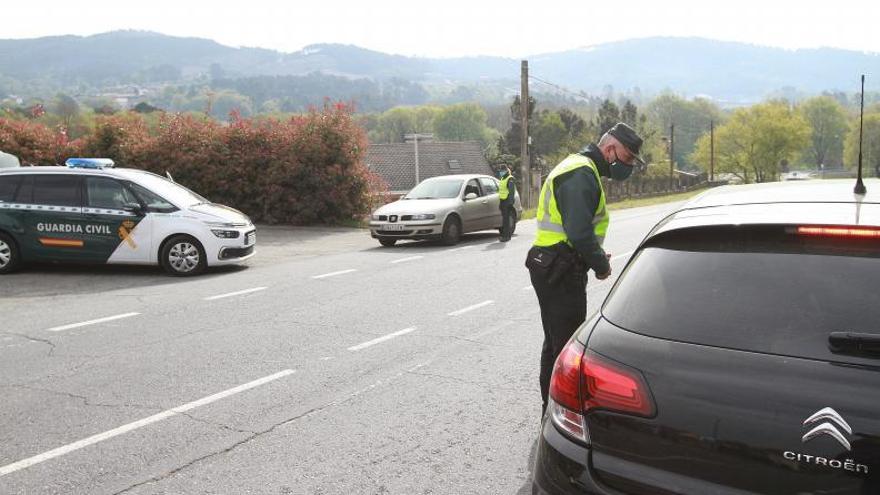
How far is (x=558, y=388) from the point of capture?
262 centimetres

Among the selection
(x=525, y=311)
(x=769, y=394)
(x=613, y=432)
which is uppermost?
(x=769, y=394)

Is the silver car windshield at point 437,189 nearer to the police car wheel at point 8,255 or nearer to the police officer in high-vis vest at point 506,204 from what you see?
the police officer in high-vis vest at point 506,204

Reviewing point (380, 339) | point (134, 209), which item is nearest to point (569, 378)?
point (380, 339)

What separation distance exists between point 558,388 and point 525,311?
223 inches

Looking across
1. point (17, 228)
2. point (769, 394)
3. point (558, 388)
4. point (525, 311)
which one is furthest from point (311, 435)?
point (17, 228)

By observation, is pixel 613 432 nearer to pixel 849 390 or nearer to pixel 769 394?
pixel 769 394

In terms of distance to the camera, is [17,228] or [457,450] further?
[17,228]

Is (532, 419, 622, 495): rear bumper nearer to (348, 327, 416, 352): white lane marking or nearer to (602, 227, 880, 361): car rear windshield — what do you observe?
(602, 227, 880, 361): car rear windshield

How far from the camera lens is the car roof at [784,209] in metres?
2.39

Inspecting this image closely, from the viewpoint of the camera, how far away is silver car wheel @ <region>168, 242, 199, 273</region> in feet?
36.9

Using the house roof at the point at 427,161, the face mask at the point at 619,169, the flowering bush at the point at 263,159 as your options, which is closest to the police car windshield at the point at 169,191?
the flowering bush at the point at 263,159

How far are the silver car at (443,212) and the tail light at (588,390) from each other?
41.6 feet

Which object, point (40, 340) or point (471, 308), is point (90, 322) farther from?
point (471, 308)

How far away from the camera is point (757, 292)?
2301 millimetres
